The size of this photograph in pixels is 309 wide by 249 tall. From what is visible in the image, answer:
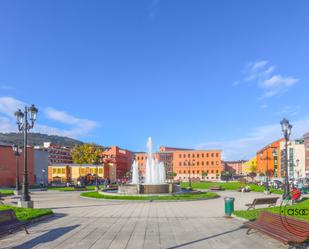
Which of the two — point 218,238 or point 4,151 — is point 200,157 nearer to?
point 4,151

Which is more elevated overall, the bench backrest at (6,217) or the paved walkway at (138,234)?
the bench backrest at (6,217)

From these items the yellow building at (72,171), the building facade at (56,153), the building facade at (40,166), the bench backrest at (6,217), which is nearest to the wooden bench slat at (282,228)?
the bench backrest at (6,217)

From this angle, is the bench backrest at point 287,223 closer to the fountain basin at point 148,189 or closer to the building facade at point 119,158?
the fountain basin at point 148,189

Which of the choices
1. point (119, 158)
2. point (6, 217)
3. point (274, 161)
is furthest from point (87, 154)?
point (6, 217)

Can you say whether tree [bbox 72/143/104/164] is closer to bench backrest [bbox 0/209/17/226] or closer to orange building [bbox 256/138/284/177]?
orange building [bbox 256/138/284/177]

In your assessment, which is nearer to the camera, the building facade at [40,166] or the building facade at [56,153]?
the building facade at [40,166]

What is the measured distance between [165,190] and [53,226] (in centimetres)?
1800

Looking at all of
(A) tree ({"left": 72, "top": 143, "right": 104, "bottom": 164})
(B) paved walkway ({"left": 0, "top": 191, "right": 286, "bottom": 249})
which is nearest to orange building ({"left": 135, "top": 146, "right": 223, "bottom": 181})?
(A) tree ({"left": 72, "top": 143, "right": 104, "bottom": 164})

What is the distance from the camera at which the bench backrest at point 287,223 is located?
8.59 m

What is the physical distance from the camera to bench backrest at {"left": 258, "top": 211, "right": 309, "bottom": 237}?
8.59m

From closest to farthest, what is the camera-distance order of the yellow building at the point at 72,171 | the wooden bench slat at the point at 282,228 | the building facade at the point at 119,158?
1. the wooden bench slat at the point at 282,228
2. the yellow building at the point at 72,171
3. the building facade at the point at 119,158

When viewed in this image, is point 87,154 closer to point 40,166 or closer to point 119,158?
point 40,166

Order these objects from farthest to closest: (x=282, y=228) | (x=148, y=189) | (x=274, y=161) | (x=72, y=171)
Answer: (x=274, y=161), (x=72, y=171), (x=148, y=189), (x=282, y=228)

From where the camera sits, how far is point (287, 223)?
9422 millimetres
